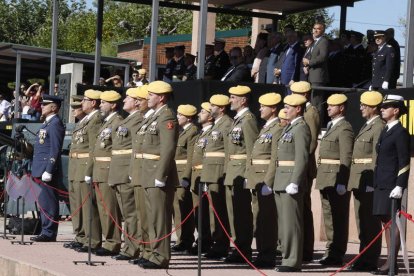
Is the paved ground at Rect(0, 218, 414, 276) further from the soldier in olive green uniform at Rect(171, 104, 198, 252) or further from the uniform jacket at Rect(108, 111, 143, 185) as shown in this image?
the uniform jacket at Rect(108, 111, 143, 185)

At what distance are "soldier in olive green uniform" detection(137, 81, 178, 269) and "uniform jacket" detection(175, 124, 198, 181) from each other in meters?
1.78

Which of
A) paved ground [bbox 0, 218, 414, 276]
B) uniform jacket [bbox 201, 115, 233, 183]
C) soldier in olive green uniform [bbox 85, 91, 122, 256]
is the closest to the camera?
paved ground [bbox 0, 218, 414, 276]

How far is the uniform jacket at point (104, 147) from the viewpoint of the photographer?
14695mm

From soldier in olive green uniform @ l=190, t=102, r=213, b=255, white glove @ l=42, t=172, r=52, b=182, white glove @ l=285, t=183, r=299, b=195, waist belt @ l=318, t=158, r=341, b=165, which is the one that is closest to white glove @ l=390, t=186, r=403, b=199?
white glove @ l=285, t=183, r=299, b=195

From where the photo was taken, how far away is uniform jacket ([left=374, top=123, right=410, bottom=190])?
Result: 1205 centimetres

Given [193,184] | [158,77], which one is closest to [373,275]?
[193,184]

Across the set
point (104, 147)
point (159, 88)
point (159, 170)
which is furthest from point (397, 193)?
point (104, 147)

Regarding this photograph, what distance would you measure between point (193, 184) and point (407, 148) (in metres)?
3.56

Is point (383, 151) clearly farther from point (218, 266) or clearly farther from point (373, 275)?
point (218, 266)

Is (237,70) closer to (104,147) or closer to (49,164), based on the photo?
(49,164)

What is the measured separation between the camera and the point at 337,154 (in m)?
13.6

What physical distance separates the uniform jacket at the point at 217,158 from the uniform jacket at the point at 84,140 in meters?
1.79

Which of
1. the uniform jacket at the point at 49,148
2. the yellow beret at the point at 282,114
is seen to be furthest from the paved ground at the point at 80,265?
the yellow beret at the point at 282,114

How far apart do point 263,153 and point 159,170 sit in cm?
122
